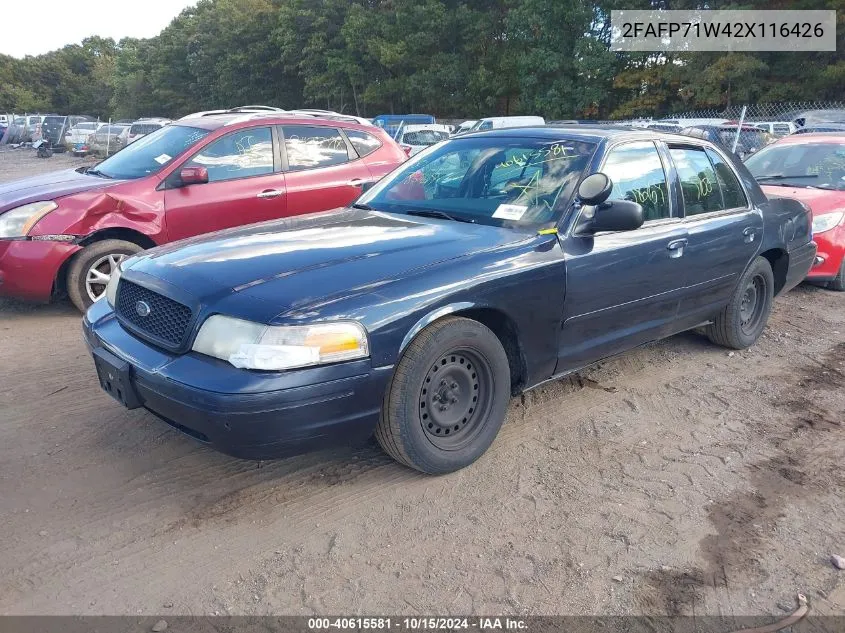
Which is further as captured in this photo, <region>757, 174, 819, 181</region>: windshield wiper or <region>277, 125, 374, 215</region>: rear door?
<region>757, 174, 819, 181</region>: windshield wiper

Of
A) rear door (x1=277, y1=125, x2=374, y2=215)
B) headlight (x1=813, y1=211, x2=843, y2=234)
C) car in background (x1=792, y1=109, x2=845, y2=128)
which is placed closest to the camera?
rear door (x1=277, y1=125, x2=374, y2=215)

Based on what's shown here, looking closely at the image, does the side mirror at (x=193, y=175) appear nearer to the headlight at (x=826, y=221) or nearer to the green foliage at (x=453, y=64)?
the headlight at (x=826, y=221)

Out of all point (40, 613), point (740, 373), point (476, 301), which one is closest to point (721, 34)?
point (740, 373)

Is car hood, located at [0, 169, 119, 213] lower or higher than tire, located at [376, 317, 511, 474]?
higher

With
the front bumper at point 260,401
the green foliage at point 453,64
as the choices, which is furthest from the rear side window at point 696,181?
the green foliage at point 453,64

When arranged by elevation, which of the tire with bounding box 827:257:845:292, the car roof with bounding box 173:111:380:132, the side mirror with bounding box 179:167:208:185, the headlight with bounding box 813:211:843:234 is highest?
the car roof with bounding box 173:111:380:132

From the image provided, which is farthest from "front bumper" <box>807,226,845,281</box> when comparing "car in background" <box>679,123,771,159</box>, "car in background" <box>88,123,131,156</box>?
"car in background" <box>88,123,131,156</box>

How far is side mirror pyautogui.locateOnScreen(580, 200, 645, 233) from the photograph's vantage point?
11.9 feet

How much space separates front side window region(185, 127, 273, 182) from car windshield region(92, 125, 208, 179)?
0.16 meters

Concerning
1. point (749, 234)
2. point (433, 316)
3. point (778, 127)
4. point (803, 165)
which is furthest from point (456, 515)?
point (778, 127)

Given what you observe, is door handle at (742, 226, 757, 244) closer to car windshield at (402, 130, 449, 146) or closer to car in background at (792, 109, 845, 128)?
car in background at (792, 109, 845, 128)

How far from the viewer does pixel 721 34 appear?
29.3 metres

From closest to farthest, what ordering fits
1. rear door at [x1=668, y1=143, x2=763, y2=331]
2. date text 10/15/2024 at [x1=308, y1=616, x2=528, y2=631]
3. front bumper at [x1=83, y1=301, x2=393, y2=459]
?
date text 10/15/2024 at [x1=308, y1=616, x2=528, y2=631] → front bumper at [x1=83, y1=301, x2=393, y2=459] → rear door at [x1=668, y1=143, x2=763, y2=331]

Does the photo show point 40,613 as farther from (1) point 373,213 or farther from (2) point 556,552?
(1) point 373,213
